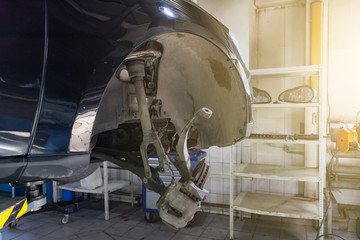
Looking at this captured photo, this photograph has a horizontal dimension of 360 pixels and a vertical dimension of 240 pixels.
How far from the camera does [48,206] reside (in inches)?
122

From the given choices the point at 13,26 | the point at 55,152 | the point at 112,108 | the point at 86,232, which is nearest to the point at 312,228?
the point at 86,232

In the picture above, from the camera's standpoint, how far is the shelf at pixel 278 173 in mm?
2307

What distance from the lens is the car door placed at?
624 millimetres

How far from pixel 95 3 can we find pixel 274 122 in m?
2.89

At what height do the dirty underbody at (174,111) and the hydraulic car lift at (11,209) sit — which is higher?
the dirty underbody at (174,111)

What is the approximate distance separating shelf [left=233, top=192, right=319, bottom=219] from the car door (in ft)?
7.39

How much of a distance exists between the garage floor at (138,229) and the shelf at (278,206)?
34 centimetres

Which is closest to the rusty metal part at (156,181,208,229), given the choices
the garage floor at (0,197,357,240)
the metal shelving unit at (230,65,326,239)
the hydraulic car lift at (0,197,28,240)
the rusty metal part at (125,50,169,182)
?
the rusty metal part at (125,50,169,182)

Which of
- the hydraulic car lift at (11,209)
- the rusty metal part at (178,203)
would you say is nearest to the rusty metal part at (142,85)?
the rusty metal part at (178,203)

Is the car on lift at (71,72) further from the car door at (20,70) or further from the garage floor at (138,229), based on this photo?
the garage floor at (138,229)

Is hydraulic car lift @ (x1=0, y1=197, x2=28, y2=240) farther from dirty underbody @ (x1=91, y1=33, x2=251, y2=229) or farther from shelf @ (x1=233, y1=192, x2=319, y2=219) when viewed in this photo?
shelf @ (x1=233, y1=192, x2=319, y2=219)

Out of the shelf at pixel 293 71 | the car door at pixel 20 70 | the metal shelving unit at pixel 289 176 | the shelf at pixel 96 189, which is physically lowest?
the shelf at pixel 96 189

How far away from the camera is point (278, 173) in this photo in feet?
8.04

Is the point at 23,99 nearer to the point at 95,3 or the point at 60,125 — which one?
the point at 60,125
